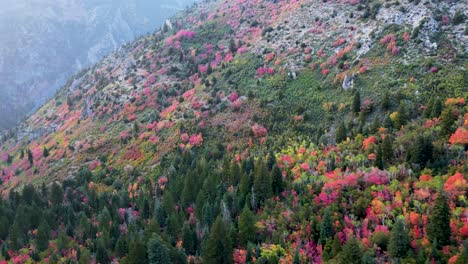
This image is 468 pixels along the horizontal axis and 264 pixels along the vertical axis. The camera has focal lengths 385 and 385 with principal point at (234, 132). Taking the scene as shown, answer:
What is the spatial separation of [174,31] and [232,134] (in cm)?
9020

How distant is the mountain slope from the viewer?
1706 inches

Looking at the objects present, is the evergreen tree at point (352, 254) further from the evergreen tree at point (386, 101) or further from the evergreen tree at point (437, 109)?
the evergreen tree at point (386, 101)

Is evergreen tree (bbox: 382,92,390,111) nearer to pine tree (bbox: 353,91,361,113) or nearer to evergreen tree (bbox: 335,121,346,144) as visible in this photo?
pine tree (bbox: 353,91,361,113)

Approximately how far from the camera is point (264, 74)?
88500mm

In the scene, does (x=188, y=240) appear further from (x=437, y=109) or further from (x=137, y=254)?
(x=437, y=109)

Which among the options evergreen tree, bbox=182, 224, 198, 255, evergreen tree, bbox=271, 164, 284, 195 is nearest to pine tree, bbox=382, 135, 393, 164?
evergreen tree, bbox=271, 164, 284, 195

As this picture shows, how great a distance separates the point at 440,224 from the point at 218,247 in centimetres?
2456

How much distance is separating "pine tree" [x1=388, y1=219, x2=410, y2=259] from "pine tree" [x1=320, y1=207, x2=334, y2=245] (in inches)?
286

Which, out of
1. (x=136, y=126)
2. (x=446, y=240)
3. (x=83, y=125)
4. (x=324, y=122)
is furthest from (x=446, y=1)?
(x=83, y=125)

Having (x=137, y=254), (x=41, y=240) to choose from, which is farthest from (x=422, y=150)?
(x=41, y=240)

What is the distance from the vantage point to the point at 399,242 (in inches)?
1420

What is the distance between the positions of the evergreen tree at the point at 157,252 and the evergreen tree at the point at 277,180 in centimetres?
1713

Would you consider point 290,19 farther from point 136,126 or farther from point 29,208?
point 29,208

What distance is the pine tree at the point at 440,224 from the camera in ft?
119
